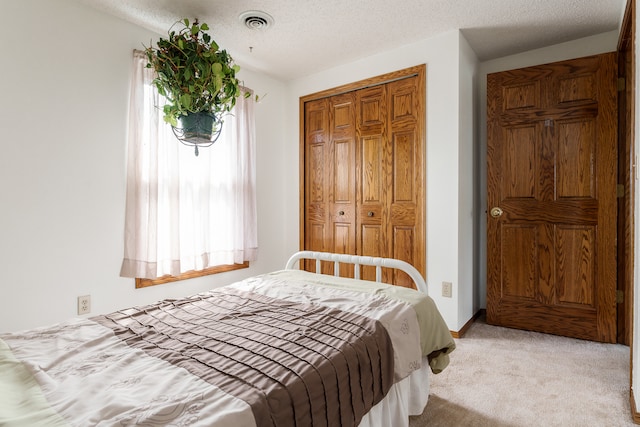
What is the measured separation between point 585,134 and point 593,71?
1.60 feet

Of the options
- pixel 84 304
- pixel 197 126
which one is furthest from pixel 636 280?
pixel 84 304

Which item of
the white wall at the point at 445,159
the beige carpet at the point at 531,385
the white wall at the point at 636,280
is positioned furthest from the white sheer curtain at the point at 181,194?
the white wall at the point at 636,280

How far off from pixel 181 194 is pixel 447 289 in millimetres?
2308

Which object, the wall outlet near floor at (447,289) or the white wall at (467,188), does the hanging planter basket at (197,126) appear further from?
the wall outlet near floor at (447,289)

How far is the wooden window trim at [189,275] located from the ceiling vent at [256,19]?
6.59 ft

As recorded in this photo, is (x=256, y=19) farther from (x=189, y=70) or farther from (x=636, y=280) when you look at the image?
(x=636, y=280)

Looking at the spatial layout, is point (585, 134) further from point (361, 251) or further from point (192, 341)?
point (192, 341)

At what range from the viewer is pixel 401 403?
1469 mm

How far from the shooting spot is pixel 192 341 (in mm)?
1197

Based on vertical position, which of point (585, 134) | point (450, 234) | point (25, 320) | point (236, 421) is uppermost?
point (585, 134)

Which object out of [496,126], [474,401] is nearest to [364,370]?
[474,401]

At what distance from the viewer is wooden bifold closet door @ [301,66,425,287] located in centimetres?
298

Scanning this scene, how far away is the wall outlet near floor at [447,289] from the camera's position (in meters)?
2.78

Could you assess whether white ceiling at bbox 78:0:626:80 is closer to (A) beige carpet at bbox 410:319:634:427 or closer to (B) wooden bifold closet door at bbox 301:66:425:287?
(B) wooden bifold closet door at bbox 301:66:425:287
